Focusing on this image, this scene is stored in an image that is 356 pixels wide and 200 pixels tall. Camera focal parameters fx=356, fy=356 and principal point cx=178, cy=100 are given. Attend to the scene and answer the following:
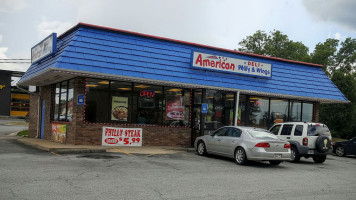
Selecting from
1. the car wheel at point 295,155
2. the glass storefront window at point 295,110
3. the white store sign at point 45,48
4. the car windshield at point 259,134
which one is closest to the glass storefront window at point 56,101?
the white store sign at point 45,48

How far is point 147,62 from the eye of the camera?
17719 mm

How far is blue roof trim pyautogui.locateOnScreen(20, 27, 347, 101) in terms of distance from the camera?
16.0 m

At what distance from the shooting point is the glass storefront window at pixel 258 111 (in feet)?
71.7

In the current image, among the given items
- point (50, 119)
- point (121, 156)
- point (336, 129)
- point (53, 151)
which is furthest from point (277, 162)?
point (336, 129)

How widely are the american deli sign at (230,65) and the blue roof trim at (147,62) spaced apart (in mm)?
308

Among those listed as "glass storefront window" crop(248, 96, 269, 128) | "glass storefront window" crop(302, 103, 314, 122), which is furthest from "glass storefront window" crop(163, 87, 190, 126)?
"glass storefront window" crop(302, 103, 314, 122)

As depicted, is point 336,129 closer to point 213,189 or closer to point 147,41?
point 147,41

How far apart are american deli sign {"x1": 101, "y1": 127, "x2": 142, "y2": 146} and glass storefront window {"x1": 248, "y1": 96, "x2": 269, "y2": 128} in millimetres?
7523

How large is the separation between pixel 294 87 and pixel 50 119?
14913 mm

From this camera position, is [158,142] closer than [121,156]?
No

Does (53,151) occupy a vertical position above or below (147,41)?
below

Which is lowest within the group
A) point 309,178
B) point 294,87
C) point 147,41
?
point 309,178

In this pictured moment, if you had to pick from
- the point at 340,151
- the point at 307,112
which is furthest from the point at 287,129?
the point at 307,112

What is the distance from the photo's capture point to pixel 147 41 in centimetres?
1861
